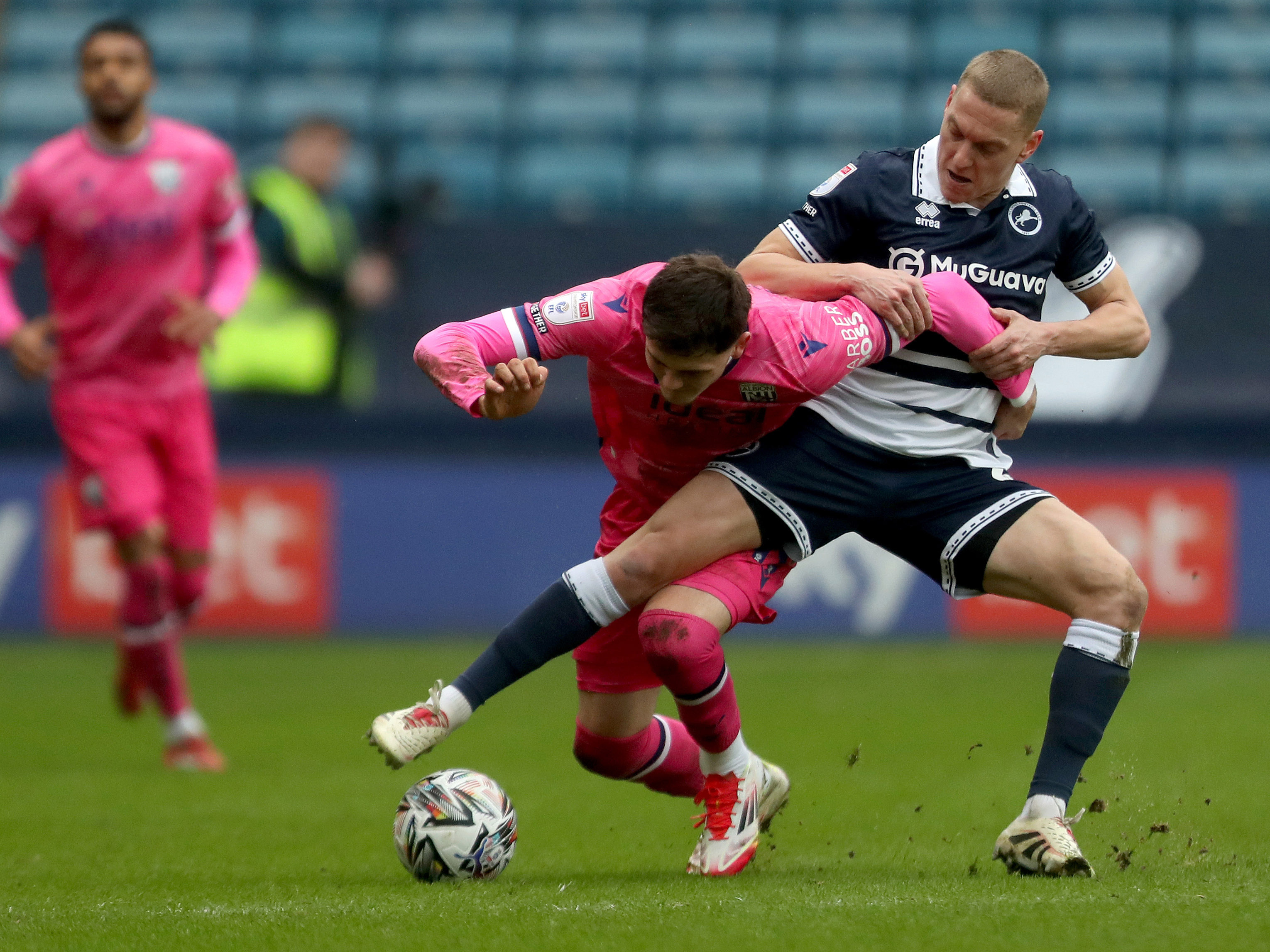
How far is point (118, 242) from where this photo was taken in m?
7.07

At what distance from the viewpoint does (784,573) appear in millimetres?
4656

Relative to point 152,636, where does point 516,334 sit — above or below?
above

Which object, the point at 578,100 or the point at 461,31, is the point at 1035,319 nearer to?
the point at 578,100

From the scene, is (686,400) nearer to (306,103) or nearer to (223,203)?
(223,203)

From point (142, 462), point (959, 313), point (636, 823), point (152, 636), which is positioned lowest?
point (152, 636)

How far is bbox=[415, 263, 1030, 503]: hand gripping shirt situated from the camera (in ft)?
14.0

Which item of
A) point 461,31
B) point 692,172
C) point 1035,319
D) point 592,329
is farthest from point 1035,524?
point 461,31

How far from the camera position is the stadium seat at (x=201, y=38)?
→ 14586 millimetres

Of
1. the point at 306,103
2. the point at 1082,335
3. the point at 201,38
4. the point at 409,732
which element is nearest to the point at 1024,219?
the point at 1082,335

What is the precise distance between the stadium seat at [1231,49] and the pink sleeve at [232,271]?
8830 mm

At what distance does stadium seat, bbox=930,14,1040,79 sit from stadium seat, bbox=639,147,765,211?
1654mm

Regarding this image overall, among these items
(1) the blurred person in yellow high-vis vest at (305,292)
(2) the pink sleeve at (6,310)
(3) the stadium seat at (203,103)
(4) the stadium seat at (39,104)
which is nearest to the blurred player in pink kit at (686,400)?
(2) the pink sleeve at (6,310)

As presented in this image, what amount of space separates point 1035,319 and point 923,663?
5.44 m

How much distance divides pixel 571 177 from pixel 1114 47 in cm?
425
